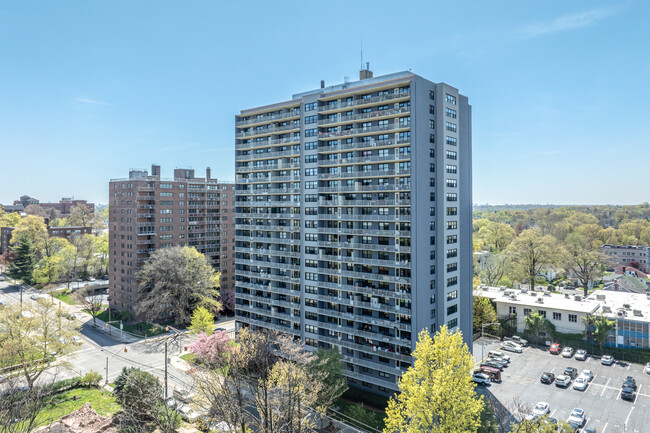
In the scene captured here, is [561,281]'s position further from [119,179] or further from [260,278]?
[119,179]

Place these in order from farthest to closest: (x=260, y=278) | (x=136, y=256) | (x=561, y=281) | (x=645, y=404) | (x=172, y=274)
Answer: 1. (x=561, y=281)
2. (x=136, y=256)
3. (x=172, y=274)
4. (x=260, y=278)
5. (x=645, y=404)

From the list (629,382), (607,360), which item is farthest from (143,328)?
(607,360)

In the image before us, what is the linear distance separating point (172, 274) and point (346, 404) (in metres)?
44.8

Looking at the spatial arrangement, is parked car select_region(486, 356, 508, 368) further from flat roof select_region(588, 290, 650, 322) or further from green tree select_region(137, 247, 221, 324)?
green tree select_region(137, 247, 221, 324)

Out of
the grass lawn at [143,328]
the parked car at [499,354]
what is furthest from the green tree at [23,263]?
the parked car at [499,354]

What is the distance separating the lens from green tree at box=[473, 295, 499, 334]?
7138 cm

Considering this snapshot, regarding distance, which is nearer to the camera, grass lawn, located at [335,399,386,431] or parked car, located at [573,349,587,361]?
grass lawn, located at [335,399,386,431]

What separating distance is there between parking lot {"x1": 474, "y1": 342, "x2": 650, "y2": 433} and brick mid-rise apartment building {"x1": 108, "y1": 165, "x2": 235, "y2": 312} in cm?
6604

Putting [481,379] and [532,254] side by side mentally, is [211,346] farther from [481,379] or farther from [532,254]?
[532,254]

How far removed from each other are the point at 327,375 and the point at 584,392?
115ft

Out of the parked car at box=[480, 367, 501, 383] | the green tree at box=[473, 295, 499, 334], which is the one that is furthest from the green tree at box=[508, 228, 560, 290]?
the parked car at box=[480, 367, 501, 383]

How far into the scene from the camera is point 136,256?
276 ft

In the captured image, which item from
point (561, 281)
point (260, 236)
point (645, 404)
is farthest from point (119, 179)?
point (561, 281)

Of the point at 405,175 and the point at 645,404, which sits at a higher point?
the point at 405,175
